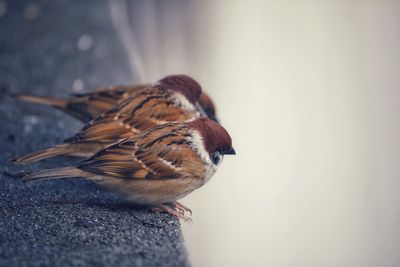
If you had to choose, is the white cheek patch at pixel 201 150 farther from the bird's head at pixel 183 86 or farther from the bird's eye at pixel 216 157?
the bird's head at pixel 183 86

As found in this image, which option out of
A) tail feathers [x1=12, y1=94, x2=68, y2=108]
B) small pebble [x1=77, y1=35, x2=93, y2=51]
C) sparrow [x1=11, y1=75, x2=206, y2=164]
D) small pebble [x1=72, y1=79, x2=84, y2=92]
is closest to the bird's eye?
sparrow [x1=11, y1=75, x2=206, y2=164]

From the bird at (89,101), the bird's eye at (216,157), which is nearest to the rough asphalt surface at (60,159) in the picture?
the bird at (89,101)

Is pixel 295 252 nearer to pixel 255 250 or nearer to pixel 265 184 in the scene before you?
pixel 255 250

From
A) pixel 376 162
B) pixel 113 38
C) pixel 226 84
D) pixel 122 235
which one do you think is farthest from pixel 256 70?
pixel 122 235

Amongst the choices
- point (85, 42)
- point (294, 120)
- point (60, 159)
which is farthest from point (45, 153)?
point (294, 120)

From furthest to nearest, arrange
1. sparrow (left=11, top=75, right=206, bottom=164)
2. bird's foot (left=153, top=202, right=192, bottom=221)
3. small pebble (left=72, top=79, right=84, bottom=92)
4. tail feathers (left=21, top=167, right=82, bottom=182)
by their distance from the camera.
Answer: small pebble (left=72, top=79, right=84, bottom=92) → sparrow (left=11, top=75, right=206, bottom=164) → bird's foot (left=153, top=202, right=192, bottom=221) → tail feathers (left=21, top=167, right=82, bottom=182)

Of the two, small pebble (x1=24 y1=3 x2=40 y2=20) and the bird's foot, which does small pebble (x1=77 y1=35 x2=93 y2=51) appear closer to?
small pebble (x1=24 y1=3 x2=40 y2=20)

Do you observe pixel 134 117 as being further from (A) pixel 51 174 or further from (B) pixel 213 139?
(A) pixel 51 174
